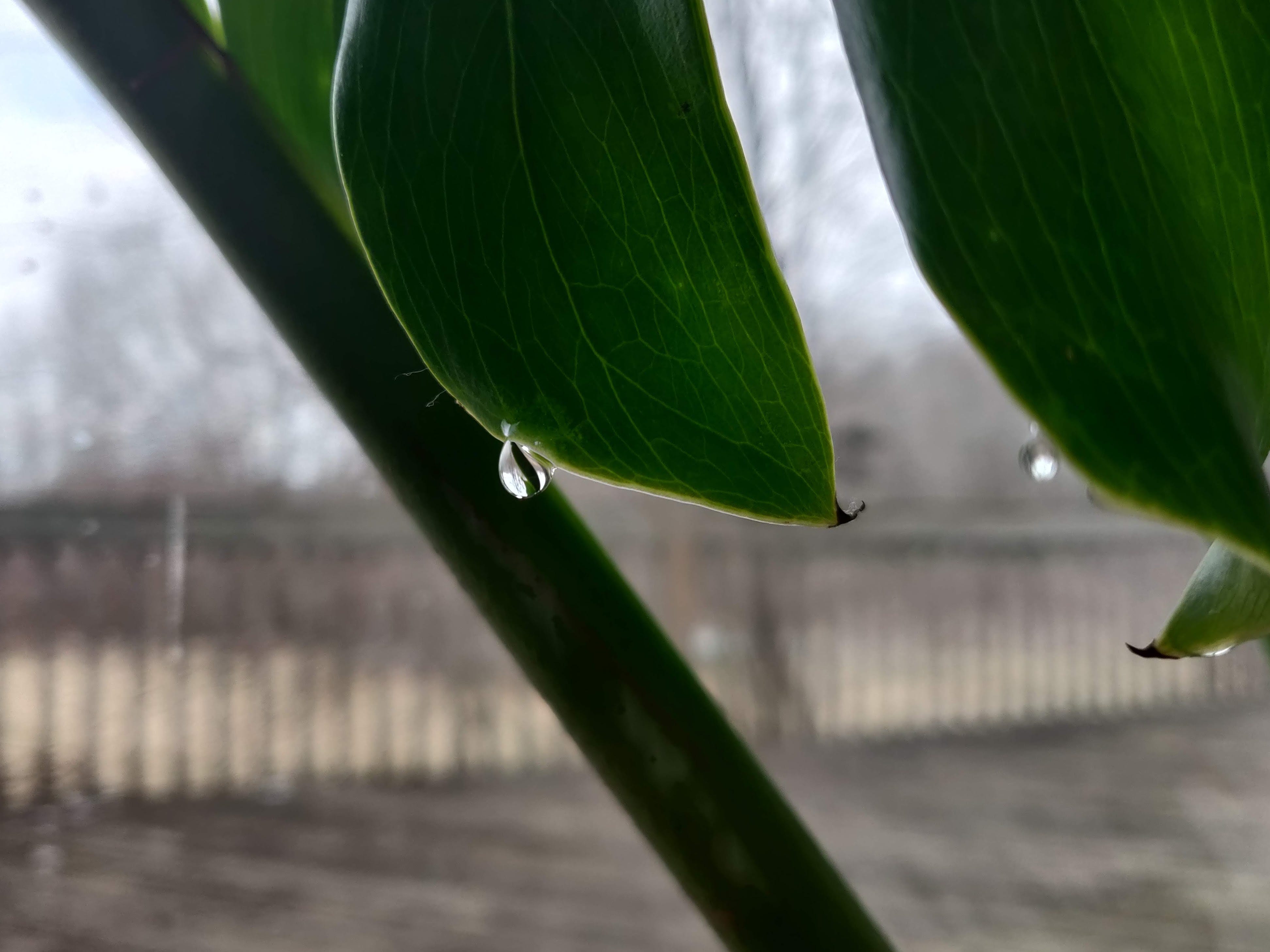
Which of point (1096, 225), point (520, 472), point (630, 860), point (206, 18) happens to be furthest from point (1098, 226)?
point (630, 860)

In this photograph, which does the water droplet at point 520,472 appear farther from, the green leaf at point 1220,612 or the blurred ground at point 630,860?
the blurred ground at point 630,860

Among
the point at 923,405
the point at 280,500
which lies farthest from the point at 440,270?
the point at 923,405

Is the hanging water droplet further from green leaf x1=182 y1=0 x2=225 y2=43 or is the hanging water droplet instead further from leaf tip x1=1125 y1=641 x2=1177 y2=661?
green leaf x1=182 y1=0 x2=225 y2=43

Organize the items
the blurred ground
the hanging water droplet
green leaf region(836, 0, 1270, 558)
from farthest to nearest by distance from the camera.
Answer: the blurred ground, the hanging water droplet, green leaf region(836, 0, 1270, 558)

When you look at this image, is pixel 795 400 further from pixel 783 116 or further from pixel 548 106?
pixel 783 116

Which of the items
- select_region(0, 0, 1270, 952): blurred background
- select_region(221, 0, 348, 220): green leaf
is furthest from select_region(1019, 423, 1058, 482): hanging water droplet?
select_region(0, 0, 1270, 952): blurred background

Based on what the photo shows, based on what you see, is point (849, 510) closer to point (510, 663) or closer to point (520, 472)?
point (520, 472)
